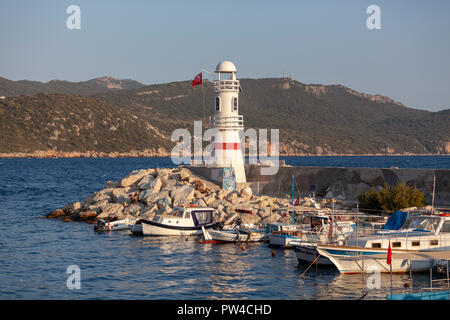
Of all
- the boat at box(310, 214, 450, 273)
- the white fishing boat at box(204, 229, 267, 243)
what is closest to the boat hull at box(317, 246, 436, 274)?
the boat at box(310, 214, 450, 273)

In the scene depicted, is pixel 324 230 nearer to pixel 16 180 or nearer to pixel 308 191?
pixel 308 191

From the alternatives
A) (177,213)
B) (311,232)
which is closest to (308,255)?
(311,232)

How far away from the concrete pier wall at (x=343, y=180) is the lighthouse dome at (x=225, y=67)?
8549 millimetres

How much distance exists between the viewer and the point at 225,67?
43250 mm

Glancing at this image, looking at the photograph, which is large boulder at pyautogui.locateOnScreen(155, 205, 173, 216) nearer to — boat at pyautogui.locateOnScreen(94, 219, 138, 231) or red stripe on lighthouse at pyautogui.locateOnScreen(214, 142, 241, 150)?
boat at pyautogui.locateOnScreen(94, 219, 138, 231)

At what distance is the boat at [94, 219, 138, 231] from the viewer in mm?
35438

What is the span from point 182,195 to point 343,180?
11.9 m

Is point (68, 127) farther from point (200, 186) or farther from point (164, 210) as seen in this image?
point (164, 210)

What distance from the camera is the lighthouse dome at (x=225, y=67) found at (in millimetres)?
43219

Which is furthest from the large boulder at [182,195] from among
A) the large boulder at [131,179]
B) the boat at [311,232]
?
the boat at [311,232]

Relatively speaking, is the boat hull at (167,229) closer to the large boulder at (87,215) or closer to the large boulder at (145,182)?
the large boulder at (145,182)

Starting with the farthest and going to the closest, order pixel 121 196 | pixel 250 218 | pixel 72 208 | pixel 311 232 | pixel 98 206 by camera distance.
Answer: pixel 72 208 < pixel 121 196 < pixel 98 206 < pixel 250 218 < pixel 311 232
